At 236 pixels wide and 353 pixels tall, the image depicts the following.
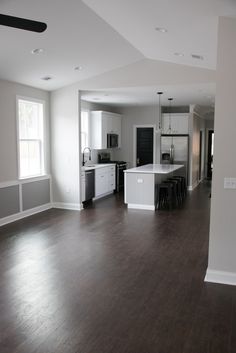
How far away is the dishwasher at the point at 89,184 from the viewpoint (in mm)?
7828

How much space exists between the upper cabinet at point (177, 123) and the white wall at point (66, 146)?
13.7 ft

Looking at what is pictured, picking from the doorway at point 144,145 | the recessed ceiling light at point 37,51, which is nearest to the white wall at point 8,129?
the recessed ceiling light at point 37,51

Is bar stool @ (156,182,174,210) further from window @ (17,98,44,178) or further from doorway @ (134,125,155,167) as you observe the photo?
doorway @ (134,125,155,167)

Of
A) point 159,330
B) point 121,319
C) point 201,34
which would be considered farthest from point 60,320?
point 201,34

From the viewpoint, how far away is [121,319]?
2852mm

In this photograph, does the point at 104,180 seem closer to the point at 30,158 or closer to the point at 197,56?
the point at 30,158

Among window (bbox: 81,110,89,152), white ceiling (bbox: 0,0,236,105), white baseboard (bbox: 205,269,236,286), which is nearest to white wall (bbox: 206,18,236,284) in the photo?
white baseboard (bbox: 205,269,236,286)

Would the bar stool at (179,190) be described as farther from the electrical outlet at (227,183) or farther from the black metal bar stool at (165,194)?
the electrical outlet at (227,183)

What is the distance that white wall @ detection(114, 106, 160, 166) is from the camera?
10.5 meters

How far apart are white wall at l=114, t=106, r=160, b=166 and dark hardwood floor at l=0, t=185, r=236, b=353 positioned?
5.20 metres

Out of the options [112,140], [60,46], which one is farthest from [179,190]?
[60,46]

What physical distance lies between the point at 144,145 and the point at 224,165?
23.9 feet

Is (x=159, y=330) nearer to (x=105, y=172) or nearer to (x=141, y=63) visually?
(x=141, y=63)

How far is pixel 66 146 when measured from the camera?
7324 millimetres
